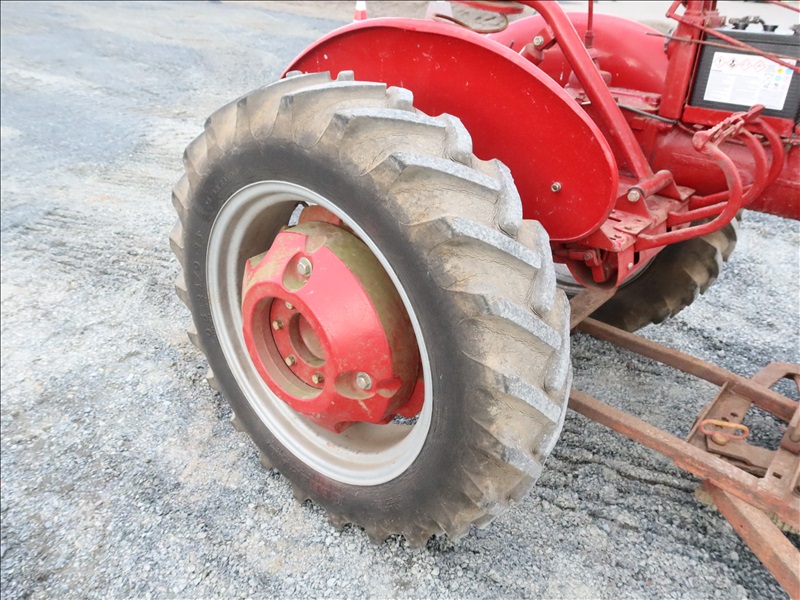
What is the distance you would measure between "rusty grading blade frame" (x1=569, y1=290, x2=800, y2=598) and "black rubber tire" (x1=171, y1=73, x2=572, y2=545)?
528 mm

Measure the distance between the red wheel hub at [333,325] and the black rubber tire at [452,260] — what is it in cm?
22

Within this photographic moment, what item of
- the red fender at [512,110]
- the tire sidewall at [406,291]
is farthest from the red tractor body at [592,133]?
the tire sidewall at [406,291]

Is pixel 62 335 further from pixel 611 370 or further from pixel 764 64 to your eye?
pixel 764 64

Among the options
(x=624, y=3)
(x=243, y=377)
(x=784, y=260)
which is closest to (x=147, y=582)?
(x=243, y=377)

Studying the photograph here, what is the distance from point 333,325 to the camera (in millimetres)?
1569

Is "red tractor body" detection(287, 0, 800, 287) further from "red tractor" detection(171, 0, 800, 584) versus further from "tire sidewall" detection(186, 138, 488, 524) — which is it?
"tire sidewall" detection(186, 138, 488, 524)

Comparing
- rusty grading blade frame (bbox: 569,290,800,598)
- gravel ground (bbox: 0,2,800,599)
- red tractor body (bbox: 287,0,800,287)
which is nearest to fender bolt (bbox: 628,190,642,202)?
red tractor body (bbox: 287,0,800,287)

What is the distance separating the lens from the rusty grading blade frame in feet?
5.09

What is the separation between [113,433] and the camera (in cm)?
235

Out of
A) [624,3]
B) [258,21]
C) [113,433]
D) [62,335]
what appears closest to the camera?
[113,433]

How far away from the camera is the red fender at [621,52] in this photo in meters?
2.02

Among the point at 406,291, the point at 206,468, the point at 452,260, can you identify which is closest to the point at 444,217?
the point at 452,260

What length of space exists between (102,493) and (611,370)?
2.03 meters

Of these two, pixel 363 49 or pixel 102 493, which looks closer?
pixel 363 49
